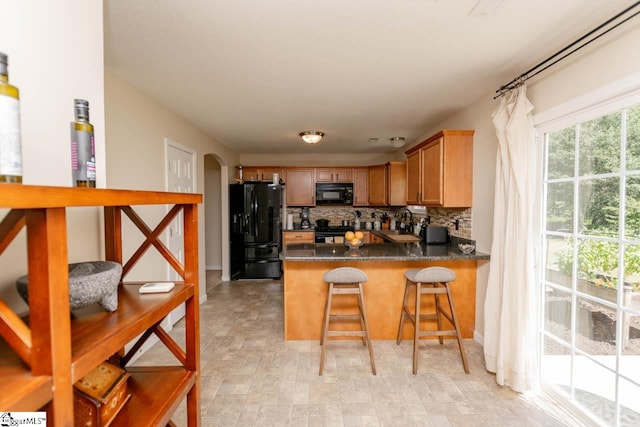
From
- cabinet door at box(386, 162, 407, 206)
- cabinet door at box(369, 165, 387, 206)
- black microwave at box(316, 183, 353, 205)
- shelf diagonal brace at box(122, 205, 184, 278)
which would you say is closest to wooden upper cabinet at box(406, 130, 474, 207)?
cabinet door at box(386, 162, 407, 206)

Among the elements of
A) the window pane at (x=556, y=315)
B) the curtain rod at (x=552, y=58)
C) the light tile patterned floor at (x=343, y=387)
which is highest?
the curtain rod at (x=552, y=58)

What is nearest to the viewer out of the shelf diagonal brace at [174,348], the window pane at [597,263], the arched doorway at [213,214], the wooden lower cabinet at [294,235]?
the shelf diagonal brace at [174,348]

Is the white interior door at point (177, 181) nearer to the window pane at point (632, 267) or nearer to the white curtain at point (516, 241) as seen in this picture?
the white curtain at point (516, 241)

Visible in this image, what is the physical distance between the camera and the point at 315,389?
216 centimetres

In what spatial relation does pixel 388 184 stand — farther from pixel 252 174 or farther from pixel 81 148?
pixel 81 148

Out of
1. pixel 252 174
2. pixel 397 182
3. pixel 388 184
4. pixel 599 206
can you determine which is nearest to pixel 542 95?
pixel 599 206

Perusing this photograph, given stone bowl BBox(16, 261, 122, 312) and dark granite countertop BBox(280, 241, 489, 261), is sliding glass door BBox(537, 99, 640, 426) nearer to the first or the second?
dark granite countertop BBox(280, 241, 489, 261)

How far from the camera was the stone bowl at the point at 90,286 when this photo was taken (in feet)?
2.27

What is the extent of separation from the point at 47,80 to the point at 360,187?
5219mm

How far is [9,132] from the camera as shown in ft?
1.86

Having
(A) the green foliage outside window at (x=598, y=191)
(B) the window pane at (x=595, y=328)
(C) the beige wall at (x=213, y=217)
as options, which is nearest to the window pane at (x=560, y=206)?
(A) the green foliage outside window at (x=598, y=191)

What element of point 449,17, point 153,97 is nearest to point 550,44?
point 449,17

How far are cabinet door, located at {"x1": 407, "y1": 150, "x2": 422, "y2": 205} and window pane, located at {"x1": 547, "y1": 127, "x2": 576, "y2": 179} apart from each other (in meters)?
1.47

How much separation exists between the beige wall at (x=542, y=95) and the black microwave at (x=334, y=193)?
239 cm
